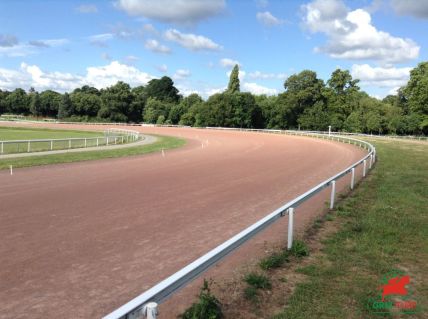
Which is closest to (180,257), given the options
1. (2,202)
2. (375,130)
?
(2,202)

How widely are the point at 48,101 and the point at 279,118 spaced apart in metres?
83.2

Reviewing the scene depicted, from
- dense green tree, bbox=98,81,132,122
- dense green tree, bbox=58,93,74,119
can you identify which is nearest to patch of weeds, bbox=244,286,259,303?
dense green tree, bbox=98,81,132,122

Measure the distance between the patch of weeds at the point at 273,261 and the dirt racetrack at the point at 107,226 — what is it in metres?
1.09

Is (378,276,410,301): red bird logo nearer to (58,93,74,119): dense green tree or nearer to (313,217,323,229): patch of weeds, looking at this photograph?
(313,217,323,229): patch of weeds

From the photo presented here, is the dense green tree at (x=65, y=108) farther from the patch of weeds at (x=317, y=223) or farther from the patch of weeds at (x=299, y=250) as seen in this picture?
the patch of weeds at (x=299, y=250)

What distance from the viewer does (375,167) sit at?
19109 millimetres

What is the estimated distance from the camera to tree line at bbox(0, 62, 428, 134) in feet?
255

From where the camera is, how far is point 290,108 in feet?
Answer: 291

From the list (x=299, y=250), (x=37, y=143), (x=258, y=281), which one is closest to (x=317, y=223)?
(x=299, y=250)

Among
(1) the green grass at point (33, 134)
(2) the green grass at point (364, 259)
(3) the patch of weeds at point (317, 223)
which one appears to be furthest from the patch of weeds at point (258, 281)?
(1) the green grass at point (33, 134)

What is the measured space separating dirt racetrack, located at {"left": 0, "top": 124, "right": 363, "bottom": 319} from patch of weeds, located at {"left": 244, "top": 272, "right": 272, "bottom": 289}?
3.67 ft

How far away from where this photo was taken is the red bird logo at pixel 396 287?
4.98m

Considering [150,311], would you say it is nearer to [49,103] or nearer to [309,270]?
[309,270]

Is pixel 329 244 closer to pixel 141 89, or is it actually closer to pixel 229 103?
pixel 229 103
